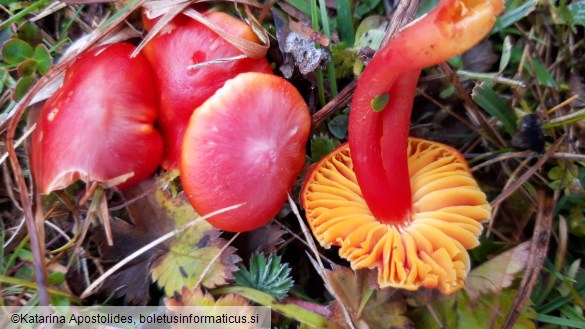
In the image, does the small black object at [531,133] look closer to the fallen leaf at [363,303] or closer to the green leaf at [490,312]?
the green leaf at [490,312]

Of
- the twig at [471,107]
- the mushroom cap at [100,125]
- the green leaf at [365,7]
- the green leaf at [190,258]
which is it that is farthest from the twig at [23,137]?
the twig at [471,107]

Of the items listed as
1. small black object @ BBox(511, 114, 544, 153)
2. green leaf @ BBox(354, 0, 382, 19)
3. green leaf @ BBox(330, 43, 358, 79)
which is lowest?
small black object @ BBox(511, 114, 544, 153)

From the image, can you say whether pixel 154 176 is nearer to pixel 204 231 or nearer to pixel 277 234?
pixel 204 231

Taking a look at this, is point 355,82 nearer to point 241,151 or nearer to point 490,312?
point 241,151

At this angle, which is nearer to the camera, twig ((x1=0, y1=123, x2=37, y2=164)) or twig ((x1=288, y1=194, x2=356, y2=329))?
twig ((x1=288, y1=194, x2=356, y2=329))

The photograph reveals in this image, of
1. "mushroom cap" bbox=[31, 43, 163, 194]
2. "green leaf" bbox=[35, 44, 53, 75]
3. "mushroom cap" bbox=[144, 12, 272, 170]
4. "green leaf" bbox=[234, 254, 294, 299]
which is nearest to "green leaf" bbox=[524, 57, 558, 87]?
"mushroom cap" bbox=[144, 12, 272, 170]

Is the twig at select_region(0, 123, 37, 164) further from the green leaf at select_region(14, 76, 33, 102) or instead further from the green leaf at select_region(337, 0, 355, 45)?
the green leaf at select_region(337, 0, 355, 45)

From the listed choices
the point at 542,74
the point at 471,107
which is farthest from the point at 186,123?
the point at 542,74
